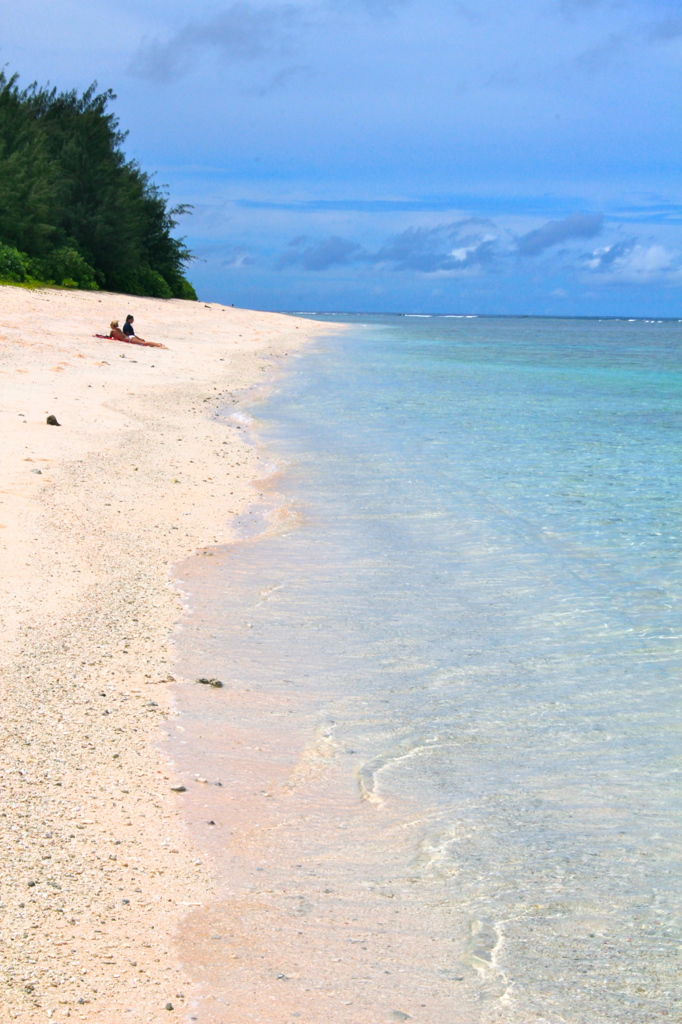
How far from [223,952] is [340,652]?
9.61 feet

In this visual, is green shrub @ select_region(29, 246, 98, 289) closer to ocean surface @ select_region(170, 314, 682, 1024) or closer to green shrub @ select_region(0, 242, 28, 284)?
green shrub @ select_region(0, 242, 28, 284)

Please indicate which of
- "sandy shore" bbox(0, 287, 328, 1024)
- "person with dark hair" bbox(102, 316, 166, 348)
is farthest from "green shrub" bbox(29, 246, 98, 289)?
"sandy shore" bbox(0, 287, 328, 1024)

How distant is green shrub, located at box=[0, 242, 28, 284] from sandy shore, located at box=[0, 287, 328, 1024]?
24.0 meters

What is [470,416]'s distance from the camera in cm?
1920

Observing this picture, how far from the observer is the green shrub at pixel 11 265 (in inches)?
1430

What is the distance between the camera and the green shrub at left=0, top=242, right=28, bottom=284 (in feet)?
119

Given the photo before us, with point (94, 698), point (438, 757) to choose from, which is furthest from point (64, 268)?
point (438, 757)

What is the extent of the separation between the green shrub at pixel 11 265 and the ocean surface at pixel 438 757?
2923cm

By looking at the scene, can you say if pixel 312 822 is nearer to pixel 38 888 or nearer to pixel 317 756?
pixel 317 756

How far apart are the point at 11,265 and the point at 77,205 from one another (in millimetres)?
13584

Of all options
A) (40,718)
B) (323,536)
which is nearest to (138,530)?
(323,536)

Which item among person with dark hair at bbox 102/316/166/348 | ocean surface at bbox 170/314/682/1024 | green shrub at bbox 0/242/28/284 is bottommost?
ocean surface at bbox 170/314/682/1024

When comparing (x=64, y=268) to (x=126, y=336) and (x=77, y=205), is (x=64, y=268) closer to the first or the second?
(x=77, y=205)

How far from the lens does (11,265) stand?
36.9m
